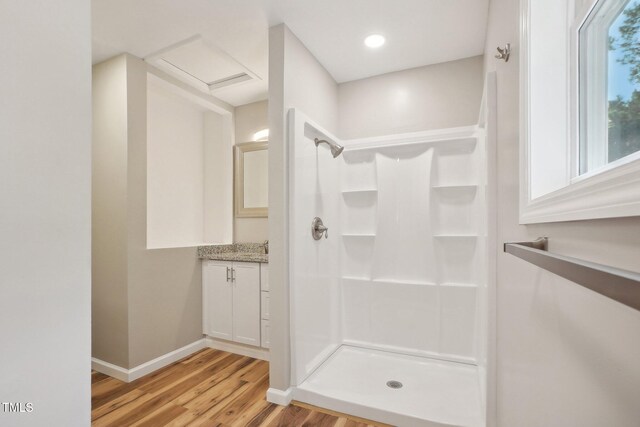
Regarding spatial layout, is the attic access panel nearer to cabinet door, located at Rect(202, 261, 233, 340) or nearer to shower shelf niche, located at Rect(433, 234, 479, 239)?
cabinet door, located at Rect(202, 261, 233, 340)

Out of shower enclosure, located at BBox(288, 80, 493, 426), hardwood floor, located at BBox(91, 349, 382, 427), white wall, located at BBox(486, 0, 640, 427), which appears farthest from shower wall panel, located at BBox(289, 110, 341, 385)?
white wall, located at BBox(486, 0, 640, 427)

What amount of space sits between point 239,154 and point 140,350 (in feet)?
6.90

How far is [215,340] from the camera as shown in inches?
122

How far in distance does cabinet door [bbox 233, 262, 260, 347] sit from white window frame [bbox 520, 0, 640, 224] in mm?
2359

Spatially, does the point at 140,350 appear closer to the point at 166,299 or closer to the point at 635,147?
the point at 166,299

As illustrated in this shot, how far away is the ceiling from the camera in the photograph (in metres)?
2.01

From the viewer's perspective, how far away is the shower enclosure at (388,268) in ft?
7.15

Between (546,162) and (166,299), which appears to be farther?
(166,299)

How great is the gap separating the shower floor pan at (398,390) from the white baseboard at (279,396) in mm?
57

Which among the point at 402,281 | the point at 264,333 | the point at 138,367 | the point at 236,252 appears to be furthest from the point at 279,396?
the point at 236,252

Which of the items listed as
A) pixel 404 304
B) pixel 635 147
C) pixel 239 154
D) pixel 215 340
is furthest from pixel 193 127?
pixel 635 147

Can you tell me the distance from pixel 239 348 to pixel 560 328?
2.84 meters

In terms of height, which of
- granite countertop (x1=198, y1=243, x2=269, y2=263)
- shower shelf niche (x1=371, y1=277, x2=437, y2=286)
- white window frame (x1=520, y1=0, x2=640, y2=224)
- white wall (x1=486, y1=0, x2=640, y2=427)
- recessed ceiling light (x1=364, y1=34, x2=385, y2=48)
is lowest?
shower shelf niche (x1=371, y1=277, x2=437, y2=286)

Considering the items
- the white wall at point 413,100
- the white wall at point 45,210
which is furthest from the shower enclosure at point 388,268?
the white wall at point 45,210
